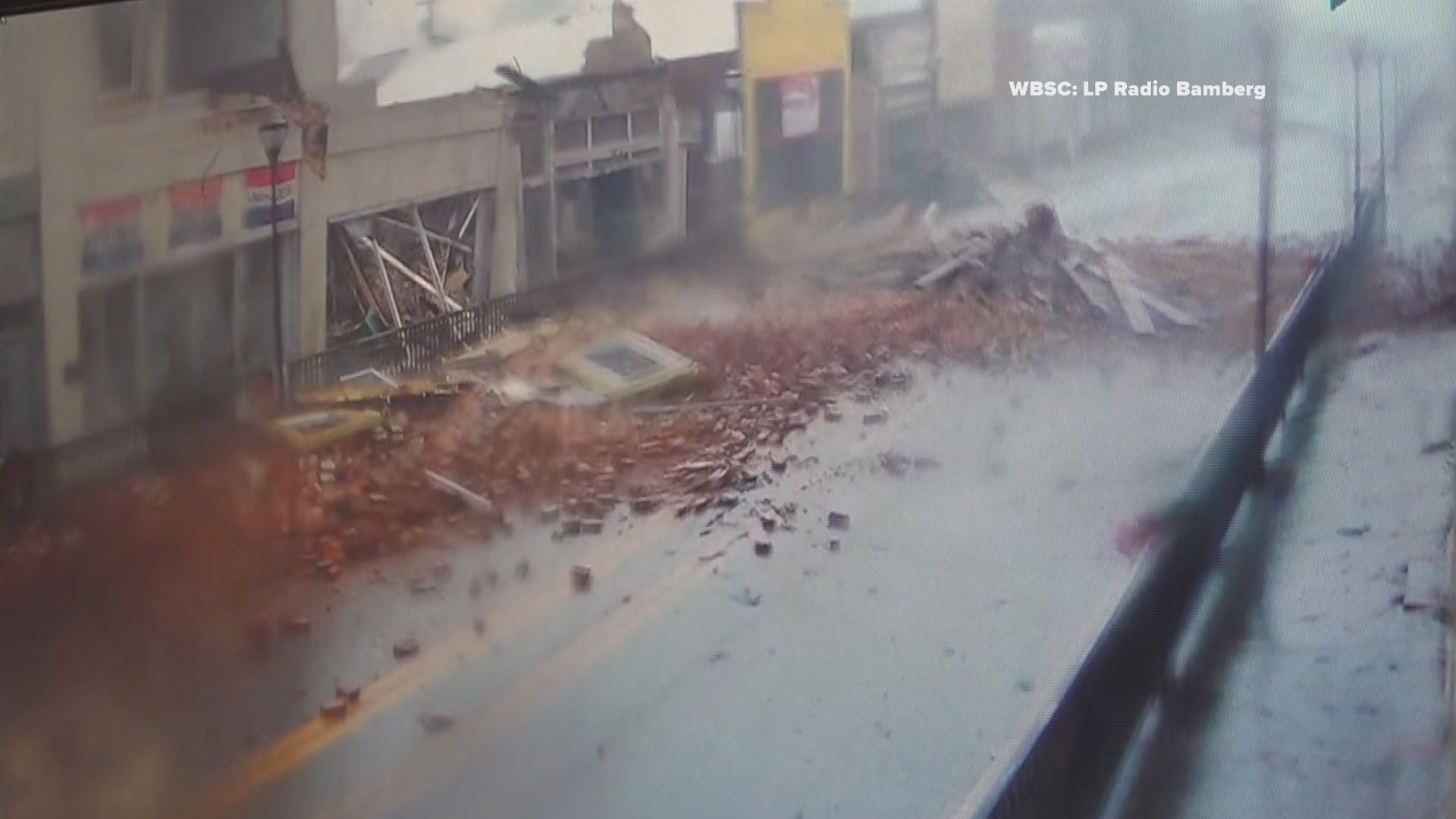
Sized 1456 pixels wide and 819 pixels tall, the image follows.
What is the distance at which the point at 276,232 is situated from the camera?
2.09m

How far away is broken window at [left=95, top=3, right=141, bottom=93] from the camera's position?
2.13 meters

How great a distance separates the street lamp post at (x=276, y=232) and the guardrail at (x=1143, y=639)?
1.04m

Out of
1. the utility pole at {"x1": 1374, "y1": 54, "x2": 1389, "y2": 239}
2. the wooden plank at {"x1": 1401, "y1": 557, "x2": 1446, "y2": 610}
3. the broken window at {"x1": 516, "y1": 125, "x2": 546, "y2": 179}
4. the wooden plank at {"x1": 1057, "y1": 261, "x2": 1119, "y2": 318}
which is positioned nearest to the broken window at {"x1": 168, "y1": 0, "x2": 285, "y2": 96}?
the broken window at {"x1": 516, "y1": 125, "x2": 546, "y2": 179}

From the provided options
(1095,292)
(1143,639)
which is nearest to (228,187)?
(1095,292)

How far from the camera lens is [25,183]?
215 cm

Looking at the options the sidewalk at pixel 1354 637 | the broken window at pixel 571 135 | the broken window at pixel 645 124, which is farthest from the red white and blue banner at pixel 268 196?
the sidewalk at pixel 1354 637

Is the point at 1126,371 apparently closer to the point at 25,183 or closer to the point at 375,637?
the point at 375,637

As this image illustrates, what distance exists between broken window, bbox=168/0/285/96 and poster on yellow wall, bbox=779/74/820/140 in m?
0.70

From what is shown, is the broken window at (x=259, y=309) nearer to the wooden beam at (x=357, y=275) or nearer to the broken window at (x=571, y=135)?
the wooden beam at (x=357, y=275)

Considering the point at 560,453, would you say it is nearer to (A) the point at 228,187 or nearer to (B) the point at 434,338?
(B) the point at 434,338

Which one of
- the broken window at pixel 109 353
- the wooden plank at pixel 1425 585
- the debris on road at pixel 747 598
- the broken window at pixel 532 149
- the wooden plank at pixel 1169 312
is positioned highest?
the broken window at pixel 532 149

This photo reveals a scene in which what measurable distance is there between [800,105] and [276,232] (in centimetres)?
73

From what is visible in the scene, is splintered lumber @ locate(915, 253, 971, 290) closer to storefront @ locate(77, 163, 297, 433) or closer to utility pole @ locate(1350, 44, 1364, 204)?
utility pole @ locate(1350, 44, 1364, 204)

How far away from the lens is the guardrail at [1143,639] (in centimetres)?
172
